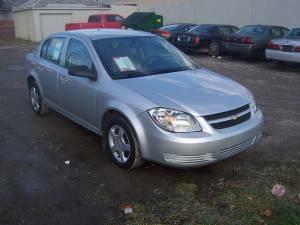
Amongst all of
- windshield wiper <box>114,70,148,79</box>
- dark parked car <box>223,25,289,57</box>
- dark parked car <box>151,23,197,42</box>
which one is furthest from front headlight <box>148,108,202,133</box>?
dark parked car <box>151,23,197,42</box>

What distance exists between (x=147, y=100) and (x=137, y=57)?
1.15 meters

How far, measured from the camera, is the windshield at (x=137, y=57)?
4.88m

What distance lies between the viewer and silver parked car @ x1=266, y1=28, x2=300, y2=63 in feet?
38.8

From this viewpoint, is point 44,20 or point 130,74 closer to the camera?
point 130,74

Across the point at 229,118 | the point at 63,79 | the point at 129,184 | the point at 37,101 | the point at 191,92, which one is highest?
the point at 191,92

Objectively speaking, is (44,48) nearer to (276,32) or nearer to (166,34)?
(276,32)

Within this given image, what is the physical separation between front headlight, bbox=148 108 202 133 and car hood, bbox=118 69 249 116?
0.21 feet

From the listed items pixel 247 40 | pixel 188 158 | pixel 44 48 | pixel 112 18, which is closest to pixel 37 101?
pixel 44 48

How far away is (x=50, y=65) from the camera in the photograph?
604 cm

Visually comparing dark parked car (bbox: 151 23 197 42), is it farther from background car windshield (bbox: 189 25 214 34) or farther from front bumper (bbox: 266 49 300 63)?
front bumper (bbox: 266 49 300 63)

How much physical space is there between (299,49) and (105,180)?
9303 mm

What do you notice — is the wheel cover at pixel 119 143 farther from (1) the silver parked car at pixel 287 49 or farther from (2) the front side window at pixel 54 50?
(1) the silver parked car at pixel 287 49

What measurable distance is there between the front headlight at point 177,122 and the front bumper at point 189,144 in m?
0.05

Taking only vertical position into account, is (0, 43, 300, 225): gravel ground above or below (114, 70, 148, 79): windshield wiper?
below
